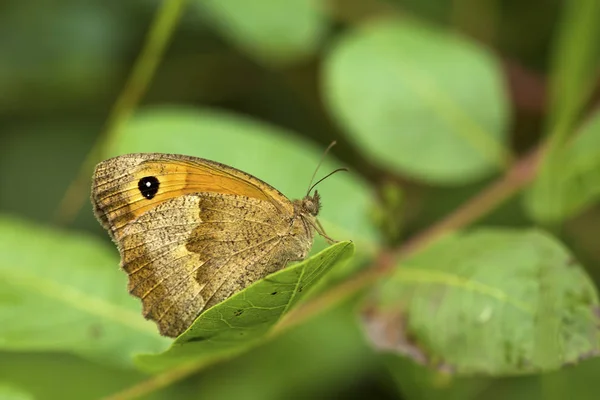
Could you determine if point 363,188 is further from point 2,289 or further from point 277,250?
point 2,289

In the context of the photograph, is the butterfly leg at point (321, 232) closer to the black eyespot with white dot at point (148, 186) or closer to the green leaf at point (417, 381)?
the black eyespot with white dot at point (148, 186)

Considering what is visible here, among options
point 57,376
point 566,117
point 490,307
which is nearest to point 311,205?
point 490,307

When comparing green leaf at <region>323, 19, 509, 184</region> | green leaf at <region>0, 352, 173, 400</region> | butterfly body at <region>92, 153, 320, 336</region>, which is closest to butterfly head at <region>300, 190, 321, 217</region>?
butterfly body at <region>92, 153, 320, 336</region>

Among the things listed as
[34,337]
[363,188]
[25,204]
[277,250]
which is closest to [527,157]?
[363,188]

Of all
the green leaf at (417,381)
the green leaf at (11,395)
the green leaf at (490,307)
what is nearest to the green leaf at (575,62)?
the green leaf at (490,307)

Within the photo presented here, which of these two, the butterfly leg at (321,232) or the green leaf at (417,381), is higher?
the butterfly leg at (321,232)

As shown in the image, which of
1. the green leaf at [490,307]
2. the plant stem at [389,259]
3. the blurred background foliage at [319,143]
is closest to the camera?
the green leaf at [490,307]
